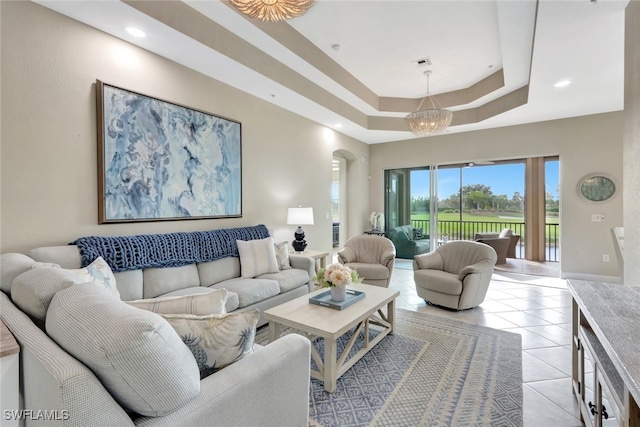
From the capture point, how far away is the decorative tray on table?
2426mm

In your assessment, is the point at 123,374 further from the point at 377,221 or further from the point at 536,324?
the point at 377,221

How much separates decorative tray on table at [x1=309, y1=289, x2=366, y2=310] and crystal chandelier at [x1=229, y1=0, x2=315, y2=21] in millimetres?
2210

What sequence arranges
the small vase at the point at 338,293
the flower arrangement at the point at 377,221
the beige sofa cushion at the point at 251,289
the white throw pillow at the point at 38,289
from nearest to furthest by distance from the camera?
the white throw pillow at the point at 38,289
the small vase at the point at 338,293
the beige sofa cushion at the point at 251,289
the flower arrangement at the point at 377,221

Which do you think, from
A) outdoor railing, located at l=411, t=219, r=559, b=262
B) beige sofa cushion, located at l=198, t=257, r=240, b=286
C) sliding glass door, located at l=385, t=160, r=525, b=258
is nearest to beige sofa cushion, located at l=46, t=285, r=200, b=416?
beige sofa cushion, located at l=198, t=257, r=240, b=286

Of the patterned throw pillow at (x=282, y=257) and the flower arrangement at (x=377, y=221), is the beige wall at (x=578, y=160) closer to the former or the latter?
the flower arrangement at (x=377, y=221)

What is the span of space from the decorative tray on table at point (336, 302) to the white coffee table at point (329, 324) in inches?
1.3

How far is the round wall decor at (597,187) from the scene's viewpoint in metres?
4.67

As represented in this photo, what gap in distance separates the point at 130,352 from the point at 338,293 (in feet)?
6.03

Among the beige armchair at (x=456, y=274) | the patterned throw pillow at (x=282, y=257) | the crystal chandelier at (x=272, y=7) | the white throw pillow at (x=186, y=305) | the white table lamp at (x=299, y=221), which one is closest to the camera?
the white throw pillow at (x=186, y=305)

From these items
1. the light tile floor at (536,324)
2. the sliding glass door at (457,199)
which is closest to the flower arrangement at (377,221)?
the sliding glass door at (457,199)

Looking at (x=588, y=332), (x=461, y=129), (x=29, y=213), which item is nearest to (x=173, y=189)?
(x=29, y=213)

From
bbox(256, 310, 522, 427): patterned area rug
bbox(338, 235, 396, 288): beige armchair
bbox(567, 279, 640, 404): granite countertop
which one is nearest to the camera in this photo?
bbox(567, 279, 640, 404): granite countertop

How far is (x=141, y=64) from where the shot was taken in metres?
2.83

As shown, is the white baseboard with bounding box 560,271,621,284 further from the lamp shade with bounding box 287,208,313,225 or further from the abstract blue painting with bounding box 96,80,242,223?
the abstract blue painting with bounding box 96,80,242,223
